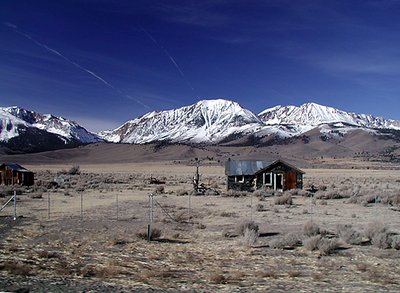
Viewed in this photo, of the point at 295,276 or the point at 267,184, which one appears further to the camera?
the point at 267,184

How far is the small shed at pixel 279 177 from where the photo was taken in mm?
43438

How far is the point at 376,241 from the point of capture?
51.9ft

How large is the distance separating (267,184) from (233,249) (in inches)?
1134

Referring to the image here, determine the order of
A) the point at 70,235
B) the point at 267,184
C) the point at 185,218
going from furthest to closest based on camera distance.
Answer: the point at 267,184 < the point at 185,218 < the point at 70,235

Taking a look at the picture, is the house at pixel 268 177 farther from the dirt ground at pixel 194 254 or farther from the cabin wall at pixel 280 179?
the dirt ground at pixel 194 254

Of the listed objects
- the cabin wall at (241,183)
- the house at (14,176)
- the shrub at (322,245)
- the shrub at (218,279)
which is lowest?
the shrub at (218,279)

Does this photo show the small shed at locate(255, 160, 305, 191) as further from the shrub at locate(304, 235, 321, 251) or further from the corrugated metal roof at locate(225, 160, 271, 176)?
the shrub at locate(304, 235, 321, 251)

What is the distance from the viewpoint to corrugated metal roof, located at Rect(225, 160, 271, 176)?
44625mm

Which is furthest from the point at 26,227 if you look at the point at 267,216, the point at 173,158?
the point at 173,158

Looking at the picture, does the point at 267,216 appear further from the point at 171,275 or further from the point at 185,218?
the point at 171,275

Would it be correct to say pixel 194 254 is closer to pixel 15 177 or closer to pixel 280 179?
pixel 280 179

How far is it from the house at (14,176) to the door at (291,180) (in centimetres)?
2819

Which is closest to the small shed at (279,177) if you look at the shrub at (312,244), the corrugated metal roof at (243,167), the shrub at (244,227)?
the corrugated metal roof at (243,167)

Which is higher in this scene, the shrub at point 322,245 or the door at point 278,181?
the door at point 278,181
